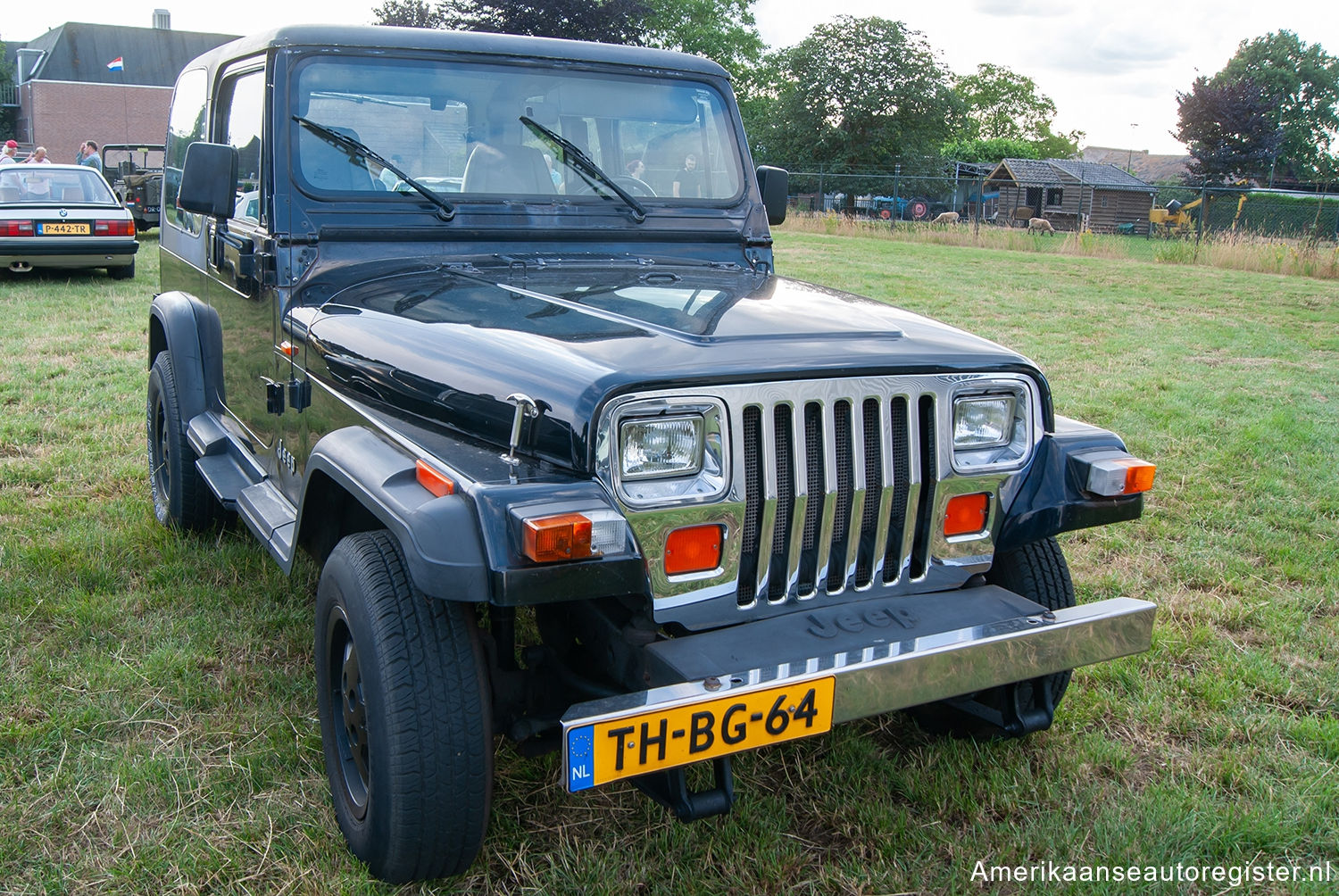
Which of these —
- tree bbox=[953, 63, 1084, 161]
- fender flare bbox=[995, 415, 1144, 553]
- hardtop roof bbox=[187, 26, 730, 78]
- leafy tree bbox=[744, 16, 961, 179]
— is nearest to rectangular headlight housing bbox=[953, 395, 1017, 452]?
fender flare bbox=[995, 415, 1144, 553]

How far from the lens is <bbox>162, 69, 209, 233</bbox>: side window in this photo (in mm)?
4125

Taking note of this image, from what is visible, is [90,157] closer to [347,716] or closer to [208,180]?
[208,180]

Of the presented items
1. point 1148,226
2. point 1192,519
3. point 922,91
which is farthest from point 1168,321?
point 922,91

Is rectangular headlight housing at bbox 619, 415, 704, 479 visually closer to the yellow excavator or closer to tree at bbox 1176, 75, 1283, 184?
the yellow excavator

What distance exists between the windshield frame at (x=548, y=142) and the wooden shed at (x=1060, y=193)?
132 feet

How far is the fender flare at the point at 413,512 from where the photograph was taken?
187 centimetres

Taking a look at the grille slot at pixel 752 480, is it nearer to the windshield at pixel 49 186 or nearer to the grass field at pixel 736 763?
the grass field at pixel 736 763

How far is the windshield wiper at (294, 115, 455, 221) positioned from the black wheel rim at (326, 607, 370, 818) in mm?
1432

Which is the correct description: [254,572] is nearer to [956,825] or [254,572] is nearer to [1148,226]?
[956,825]

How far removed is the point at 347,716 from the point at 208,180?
66.9 inches

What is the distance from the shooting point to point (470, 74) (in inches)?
130

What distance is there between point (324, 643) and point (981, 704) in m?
1.65

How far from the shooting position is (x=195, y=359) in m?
4.00

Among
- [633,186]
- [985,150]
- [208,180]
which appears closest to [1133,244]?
[633,186]
